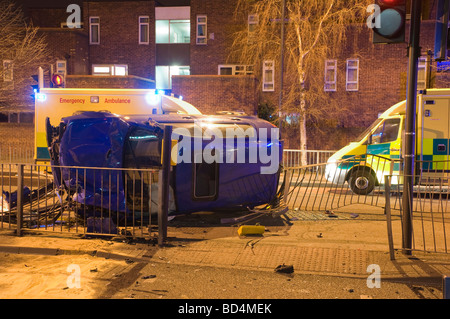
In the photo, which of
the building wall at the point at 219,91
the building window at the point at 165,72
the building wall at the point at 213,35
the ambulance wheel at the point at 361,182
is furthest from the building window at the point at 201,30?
the ambulance wheel at the point at 361,182

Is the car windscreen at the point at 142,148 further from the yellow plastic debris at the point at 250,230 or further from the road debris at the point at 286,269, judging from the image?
the road debris at the point at 286,269

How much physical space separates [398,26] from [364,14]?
16522 mm

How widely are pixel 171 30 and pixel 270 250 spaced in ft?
90.5

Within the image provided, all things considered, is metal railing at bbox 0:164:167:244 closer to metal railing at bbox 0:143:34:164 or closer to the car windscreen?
→ the car windscreen

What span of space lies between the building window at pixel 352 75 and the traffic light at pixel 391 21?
21.3 meters

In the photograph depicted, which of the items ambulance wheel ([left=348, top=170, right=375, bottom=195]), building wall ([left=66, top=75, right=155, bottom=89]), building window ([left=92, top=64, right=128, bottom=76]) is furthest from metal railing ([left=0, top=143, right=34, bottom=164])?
ambulance wheel ([left=348, top=170, right=375, bottom=195])

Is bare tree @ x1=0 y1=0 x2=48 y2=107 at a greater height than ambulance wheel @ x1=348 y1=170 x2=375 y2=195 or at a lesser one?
greater

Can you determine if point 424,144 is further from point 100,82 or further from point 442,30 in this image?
point 100,82

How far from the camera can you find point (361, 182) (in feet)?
44.7

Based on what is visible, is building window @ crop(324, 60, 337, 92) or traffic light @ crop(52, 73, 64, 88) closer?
traffic light @ crop(52, 73, 64, 88)

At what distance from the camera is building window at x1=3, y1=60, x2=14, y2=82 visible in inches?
984

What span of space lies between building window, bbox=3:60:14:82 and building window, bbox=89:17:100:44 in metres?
8.03
